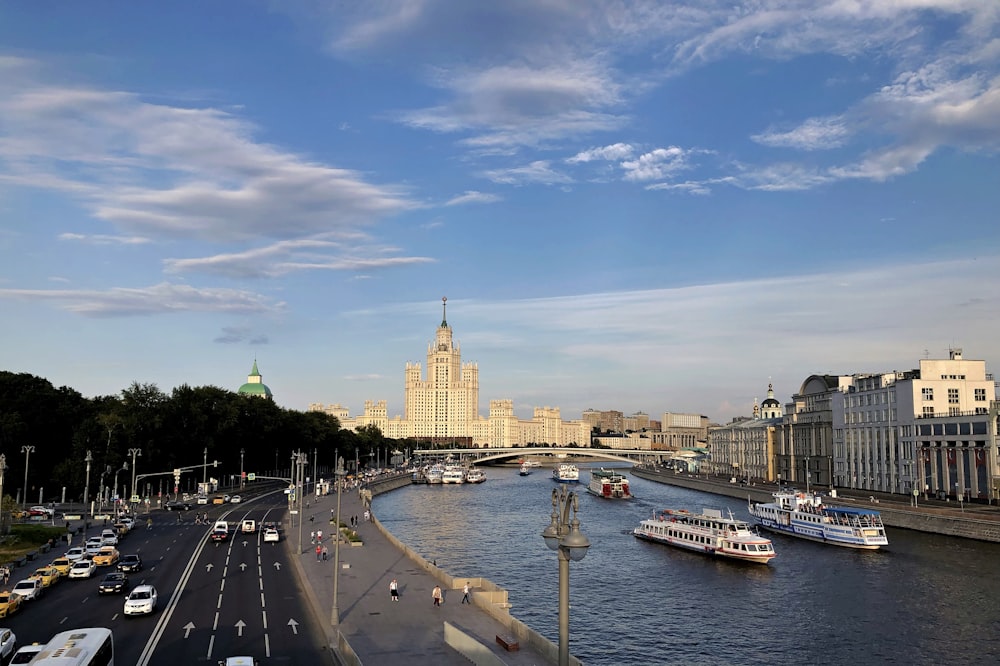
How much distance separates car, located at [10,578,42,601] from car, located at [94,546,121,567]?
400 inches

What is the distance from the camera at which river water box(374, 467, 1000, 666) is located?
1759 inches

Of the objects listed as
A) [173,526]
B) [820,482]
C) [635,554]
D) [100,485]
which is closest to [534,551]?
[635,554]

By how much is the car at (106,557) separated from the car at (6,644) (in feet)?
85.3

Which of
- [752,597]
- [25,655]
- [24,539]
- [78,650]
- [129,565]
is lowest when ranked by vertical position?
[752,597]

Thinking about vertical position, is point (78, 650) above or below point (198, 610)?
above

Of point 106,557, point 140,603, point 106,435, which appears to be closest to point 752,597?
point 140,603

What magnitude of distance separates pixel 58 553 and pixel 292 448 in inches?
4764

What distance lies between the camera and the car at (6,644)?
105 ft

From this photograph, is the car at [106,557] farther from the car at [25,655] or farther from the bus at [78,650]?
the bus at [78,650]

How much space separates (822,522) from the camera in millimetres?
87688

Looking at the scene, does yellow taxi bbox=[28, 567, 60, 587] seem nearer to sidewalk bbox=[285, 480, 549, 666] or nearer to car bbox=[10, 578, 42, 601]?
car bbox=[10, 578, 42, 601]

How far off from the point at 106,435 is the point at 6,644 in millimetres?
83125

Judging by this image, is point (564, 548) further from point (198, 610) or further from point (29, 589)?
point (29, 589)

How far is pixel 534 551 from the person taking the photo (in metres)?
80.4
